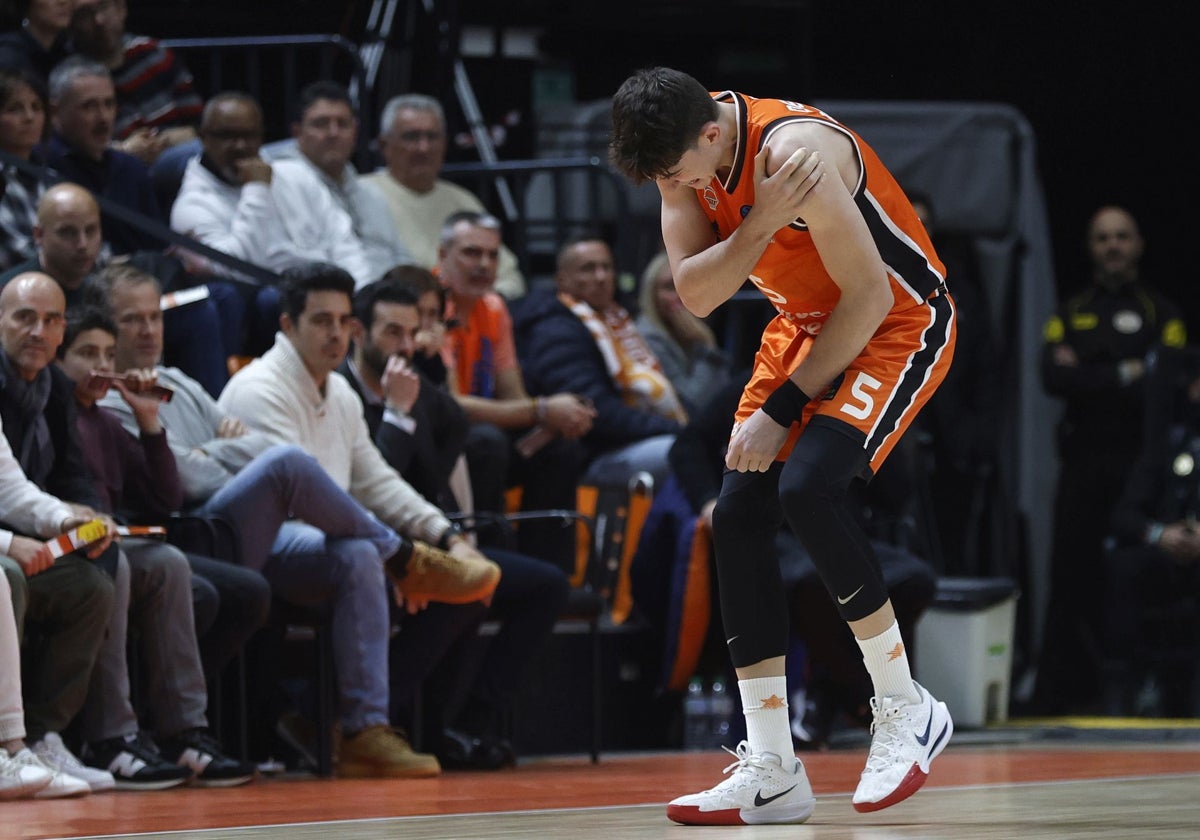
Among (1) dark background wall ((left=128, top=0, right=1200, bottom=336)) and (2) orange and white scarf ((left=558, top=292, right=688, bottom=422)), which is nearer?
(2) orange and white scarf ((left=558, top=292, right=688, bottom=422))

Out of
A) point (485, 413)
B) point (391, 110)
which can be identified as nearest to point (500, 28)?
point (391, 110)

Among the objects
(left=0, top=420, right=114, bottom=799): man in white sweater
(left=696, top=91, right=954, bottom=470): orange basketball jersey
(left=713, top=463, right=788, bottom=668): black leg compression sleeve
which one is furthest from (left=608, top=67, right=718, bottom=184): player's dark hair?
(left=0, top=420, right=114, bottom=799): man in white sweater

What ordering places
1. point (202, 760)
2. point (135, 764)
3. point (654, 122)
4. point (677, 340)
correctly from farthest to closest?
point (677, 340), point (202, 760), point (135, 764), point (654, 122)

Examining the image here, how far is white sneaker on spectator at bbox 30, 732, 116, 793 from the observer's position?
4.39 metres

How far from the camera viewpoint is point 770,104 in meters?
3.56

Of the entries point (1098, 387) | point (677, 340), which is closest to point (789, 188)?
point (677, 340)

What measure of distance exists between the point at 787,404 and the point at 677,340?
3995mm

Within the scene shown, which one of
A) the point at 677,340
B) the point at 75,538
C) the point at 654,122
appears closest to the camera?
the point at 654,122

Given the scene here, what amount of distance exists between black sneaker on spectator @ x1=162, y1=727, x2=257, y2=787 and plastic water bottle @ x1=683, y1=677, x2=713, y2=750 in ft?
6.80

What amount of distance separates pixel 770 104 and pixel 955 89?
5827 millimetres

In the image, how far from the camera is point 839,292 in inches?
143

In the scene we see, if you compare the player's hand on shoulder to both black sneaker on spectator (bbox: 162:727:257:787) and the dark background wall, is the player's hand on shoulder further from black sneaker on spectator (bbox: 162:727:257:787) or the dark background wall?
the dark background wall

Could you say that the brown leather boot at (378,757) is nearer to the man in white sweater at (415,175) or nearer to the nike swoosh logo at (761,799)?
the nike swoosh logo at (761,799)

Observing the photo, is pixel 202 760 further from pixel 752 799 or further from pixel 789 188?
pixel 789 188
